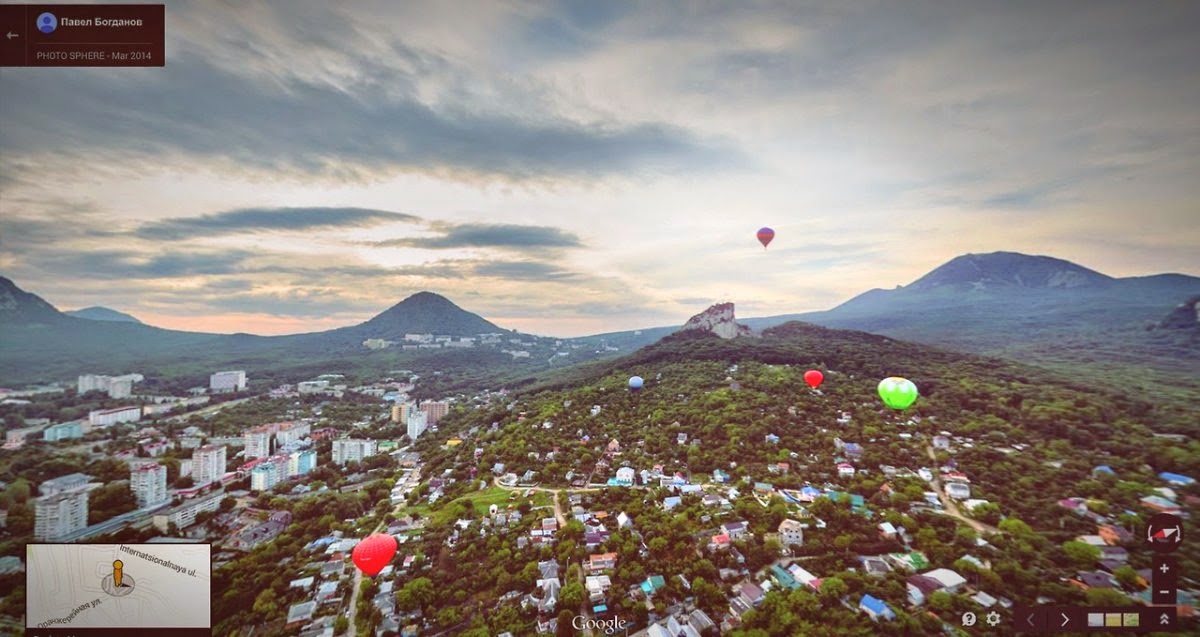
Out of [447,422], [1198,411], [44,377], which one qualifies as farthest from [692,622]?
[44,377]

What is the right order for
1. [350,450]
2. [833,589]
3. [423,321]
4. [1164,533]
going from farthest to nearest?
[423,321] < [350,450] < [833,589] < [1164,533]

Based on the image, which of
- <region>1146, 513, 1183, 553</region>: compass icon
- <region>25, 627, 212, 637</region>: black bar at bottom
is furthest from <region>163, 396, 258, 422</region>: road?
<region>1146, 513, 1183, 553</region>: compass icon

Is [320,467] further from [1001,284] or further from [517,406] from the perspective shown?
[1001,284]

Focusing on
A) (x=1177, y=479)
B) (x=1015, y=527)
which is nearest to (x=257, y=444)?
(x=1015, y=527)

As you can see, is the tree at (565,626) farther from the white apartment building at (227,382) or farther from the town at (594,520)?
the white apartment building at (227,382)

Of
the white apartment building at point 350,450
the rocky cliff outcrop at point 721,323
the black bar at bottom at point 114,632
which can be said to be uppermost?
the rocky cliff outcrop at point 721,323

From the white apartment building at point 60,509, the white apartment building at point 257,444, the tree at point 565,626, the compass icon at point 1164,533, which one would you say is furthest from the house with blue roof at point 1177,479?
the white apartment building at point 257,444

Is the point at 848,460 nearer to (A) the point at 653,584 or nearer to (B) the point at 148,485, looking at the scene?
(A) the point at 653,584
